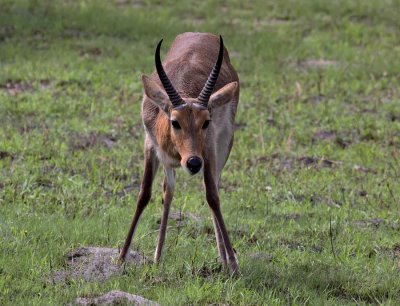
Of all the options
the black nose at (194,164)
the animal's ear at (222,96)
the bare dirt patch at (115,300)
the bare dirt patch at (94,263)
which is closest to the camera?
the bare dirt patch at (115,300)

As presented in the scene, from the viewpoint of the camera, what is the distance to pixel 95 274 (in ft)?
22.8

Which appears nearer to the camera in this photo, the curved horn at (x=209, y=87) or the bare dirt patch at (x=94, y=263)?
the bare dirt patch at (x=94, y=263)

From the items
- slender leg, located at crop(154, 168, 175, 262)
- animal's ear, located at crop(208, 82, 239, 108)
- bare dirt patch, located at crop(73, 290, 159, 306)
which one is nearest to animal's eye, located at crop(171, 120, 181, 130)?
animal's ear, located at crop(208, 82, 239, 108)

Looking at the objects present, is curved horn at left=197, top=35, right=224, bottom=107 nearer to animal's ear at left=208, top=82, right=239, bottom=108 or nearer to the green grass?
animal's ear at left=208, top=82, right=239, bottom=108

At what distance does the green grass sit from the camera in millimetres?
7074

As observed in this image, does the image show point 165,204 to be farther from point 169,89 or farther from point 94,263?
point 169,89

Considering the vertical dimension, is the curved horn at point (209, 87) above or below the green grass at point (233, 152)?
above

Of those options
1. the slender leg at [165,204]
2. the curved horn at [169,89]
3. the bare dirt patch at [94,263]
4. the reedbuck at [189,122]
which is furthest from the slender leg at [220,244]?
the curved horn at [169,89]

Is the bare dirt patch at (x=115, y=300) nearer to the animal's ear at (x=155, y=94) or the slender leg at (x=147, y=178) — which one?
the slender leg at (x=147, y=178)

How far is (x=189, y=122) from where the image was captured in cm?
691

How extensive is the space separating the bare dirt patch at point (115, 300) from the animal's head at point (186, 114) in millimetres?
989

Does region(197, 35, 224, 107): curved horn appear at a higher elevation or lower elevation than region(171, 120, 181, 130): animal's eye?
higher

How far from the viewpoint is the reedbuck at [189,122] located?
693cm

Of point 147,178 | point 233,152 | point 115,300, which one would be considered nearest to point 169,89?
point 147,178
